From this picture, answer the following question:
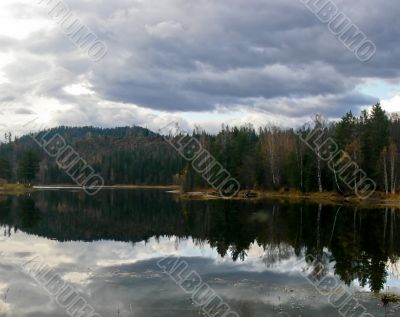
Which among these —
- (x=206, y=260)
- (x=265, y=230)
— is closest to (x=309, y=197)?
(x=265, y=230)

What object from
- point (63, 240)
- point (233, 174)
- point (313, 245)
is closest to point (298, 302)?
point (313, 245)

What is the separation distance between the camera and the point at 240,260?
104ft

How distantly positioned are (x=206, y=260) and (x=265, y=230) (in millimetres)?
15219

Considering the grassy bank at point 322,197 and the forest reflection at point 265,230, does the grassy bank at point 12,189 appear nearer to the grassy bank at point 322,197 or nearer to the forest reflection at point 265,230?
the grassy bank at point 322,197

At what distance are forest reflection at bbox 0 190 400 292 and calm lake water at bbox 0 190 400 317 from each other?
0.32ft

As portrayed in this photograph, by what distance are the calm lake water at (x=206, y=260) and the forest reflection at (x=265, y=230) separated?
0.32ft

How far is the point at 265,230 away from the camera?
45.9 m

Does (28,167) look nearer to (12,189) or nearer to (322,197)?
(12,189)

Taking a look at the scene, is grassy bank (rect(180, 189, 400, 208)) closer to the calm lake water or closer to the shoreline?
the shoreline

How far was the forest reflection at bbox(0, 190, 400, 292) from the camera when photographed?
32.1 m

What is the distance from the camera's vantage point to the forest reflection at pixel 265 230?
1264 inches

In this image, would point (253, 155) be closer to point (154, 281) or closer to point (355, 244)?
point (355, 244)

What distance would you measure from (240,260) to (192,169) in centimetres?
9256

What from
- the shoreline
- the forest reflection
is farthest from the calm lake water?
the shoreline
